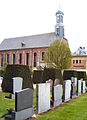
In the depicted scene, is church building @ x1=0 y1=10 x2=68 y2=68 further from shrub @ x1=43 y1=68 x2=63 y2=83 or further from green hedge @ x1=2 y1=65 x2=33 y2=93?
green hedge @ x1=2 y1=65 x2=33 y2=93

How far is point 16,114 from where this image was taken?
5.29m

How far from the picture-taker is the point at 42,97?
6.86 m

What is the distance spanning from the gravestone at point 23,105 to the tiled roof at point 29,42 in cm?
4236

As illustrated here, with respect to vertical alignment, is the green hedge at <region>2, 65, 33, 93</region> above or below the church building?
below

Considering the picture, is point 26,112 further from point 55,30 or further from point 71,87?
point 55,30

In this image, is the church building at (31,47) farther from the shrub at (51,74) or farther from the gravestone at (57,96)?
the gravestone at (57,96)

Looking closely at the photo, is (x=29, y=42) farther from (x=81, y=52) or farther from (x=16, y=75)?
(x=16, y=75)

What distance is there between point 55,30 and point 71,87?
43.2m

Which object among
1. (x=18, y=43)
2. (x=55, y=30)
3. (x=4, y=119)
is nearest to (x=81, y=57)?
(x=55, y=30)

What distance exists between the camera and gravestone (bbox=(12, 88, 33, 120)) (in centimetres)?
529

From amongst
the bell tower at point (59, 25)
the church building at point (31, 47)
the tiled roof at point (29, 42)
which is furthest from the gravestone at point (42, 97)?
the bell tower at point (59, 25)

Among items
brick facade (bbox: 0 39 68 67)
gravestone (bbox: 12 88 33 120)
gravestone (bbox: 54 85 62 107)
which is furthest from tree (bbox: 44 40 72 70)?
gravestone (bbox: 12 88 33 120)

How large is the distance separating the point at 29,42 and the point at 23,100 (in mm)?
48953

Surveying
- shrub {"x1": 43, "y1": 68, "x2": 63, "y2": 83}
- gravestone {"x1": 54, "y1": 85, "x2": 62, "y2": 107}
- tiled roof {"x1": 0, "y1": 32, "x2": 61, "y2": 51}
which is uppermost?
tiled roof {"x1": 0, "y1": 32, "x2": 61, "y2": 51}
